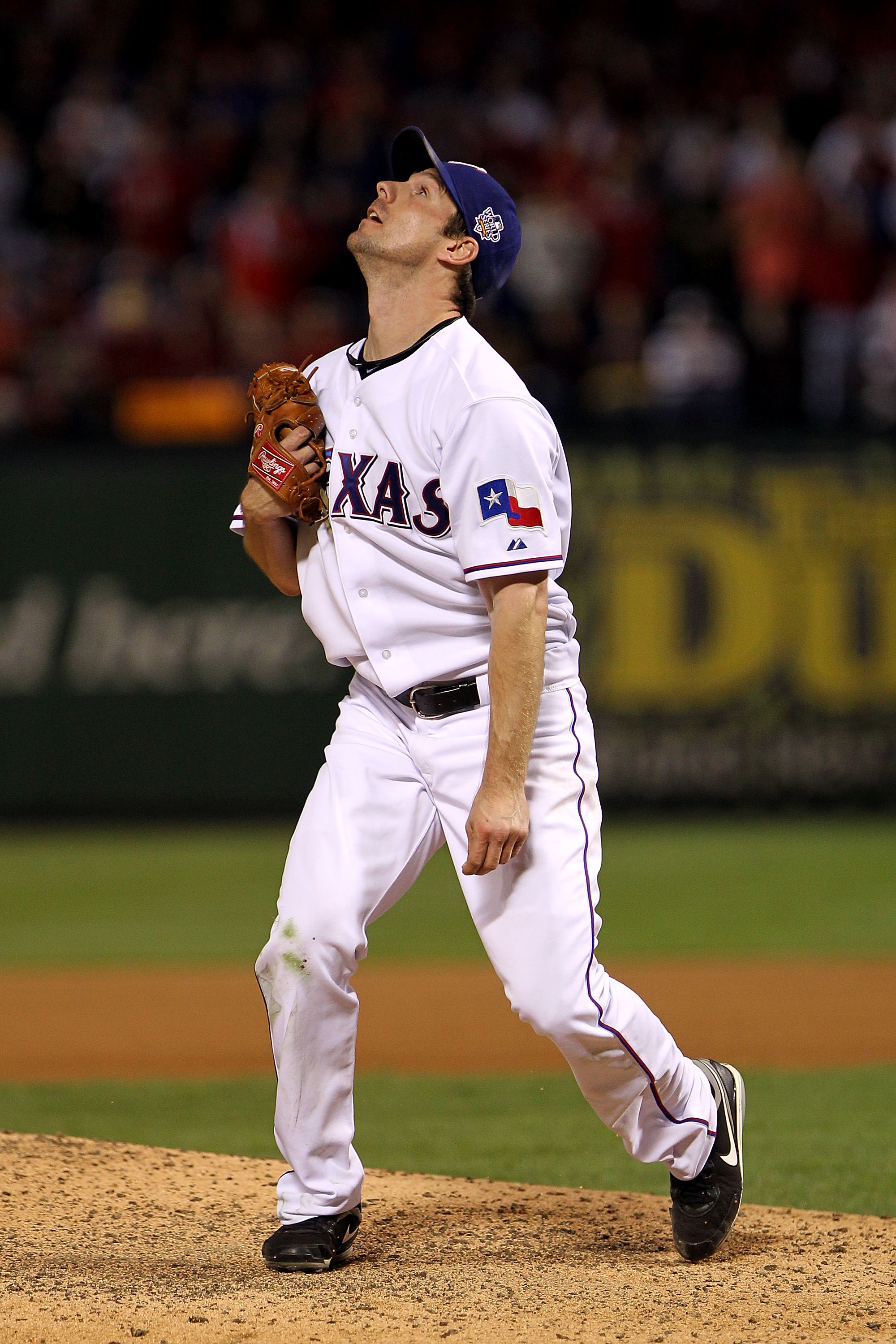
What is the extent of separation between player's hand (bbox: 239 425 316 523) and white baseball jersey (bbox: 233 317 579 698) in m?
0.05

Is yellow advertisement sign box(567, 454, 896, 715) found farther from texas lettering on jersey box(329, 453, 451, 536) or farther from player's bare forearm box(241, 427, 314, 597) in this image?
texas lettering on jersey box(329, 453, 451, 536)

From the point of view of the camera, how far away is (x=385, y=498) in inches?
123

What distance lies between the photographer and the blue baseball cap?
126 inches

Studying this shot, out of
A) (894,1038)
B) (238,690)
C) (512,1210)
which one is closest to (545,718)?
(512,1210)

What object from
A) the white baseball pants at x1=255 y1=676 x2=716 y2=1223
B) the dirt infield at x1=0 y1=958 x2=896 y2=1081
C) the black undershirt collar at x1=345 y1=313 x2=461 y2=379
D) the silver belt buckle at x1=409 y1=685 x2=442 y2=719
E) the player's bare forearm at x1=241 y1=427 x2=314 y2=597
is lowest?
the dirt infield at x1=0 y1=958 x2=896 y2=1081

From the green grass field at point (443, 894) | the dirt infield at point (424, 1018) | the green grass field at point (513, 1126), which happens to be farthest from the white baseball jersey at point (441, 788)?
the green grass field at point (443, 894)

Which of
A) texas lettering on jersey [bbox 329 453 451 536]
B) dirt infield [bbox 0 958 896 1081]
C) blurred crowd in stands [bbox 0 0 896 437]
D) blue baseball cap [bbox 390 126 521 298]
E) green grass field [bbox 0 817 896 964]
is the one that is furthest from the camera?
blurred crowd in stands [bbox 0 0 896 437]

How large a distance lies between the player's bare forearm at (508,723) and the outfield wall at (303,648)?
22.7ft

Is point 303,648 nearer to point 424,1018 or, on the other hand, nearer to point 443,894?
point 443,894

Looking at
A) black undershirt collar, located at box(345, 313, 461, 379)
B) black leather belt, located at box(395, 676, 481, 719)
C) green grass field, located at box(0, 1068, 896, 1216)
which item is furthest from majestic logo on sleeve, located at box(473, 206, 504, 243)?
green grass field, located at box(0, 1068, 896, 1216)

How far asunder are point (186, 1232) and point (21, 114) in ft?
36.3

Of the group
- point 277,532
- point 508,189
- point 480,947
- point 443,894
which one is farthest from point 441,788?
point 508,189

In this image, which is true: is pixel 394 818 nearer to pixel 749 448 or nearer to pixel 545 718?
pixel 545 718

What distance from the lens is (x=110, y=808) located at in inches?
397
